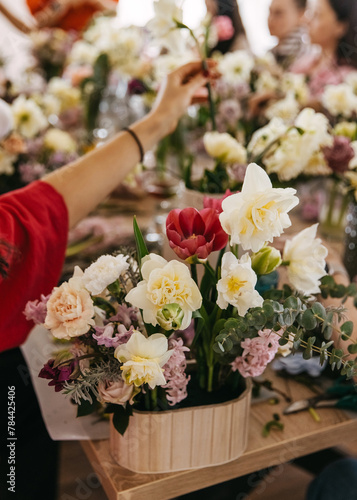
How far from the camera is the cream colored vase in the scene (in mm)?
610

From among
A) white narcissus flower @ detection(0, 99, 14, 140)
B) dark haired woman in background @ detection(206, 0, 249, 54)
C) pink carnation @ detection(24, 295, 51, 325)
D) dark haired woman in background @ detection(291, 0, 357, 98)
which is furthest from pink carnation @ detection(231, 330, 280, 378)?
dark haired woman in background @ detection(206, 0, 249, 54)

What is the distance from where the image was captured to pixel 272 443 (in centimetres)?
71

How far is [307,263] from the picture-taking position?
619 mm

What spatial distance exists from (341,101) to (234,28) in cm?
155

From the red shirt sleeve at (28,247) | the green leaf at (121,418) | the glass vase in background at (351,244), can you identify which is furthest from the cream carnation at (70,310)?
the glass vase in background at (351,244)

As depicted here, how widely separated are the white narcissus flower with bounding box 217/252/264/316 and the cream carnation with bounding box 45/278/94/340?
5.6 inches

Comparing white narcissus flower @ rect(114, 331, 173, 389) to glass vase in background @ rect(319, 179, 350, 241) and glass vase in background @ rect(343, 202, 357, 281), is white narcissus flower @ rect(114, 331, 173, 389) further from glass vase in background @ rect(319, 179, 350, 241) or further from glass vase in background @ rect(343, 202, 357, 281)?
glass vase in background @ rect(319, 179, 350, 241)

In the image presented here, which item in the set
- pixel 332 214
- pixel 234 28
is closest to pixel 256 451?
pixel 332 214

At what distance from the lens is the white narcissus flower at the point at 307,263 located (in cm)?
62

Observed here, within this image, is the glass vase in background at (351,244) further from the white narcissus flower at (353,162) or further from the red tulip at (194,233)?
the red tulip at (194,233)

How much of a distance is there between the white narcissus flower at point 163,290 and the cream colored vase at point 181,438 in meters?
0.15

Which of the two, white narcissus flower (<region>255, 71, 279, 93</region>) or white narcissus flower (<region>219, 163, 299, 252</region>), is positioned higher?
white narcissus flower (<region>219, 163, 299, 252</region>)

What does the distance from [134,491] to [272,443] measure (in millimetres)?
202

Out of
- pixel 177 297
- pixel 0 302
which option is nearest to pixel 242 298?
pixel 177 297
